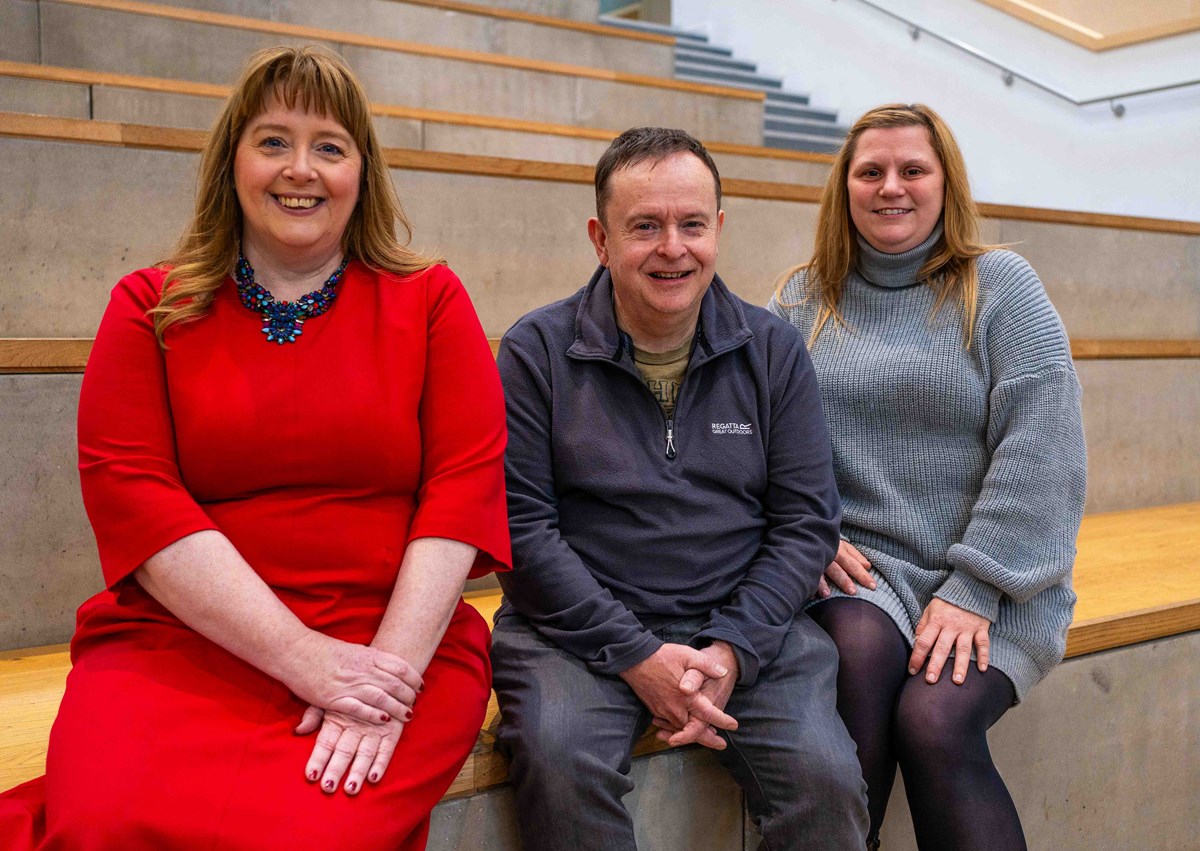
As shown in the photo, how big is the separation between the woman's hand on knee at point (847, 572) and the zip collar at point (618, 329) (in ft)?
1.07

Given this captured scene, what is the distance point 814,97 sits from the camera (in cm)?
492

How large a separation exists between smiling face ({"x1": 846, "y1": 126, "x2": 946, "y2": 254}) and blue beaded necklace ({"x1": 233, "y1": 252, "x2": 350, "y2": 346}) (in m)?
0.78

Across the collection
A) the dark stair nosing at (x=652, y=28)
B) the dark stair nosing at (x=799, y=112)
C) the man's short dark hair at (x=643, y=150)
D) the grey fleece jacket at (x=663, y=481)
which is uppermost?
the dark stair nosing at (x=652, y=28)

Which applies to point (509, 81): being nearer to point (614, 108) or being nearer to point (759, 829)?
point (614, 108)

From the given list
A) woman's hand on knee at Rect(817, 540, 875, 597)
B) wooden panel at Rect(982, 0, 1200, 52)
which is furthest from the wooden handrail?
wooden panel at Rect(982, 0, 1200, 52)

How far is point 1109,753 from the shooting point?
5.61ft

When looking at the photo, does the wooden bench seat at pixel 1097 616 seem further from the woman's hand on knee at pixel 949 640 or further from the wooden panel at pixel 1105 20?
the wooden panel at pixel 1105 20

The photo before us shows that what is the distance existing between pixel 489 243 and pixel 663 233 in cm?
82

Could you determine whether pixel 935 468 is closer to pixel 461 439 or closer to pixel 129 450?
pixel 461 439

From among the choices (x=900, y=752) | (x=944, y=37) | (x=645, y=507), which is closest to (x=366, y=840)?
(x=645, y=507)

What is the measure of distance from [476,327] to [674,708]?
1.63 feet

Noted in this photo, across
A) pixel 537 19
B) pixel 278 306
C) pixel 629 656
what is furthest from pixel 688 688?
pixel 537 19

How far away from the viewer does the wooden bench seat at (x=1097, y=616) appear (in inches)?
49.2

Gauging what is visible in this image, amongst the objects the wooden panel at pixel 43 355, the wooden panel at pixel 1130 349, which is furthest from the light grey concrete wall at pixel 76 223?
the wooden panel at pixel 1130 349
